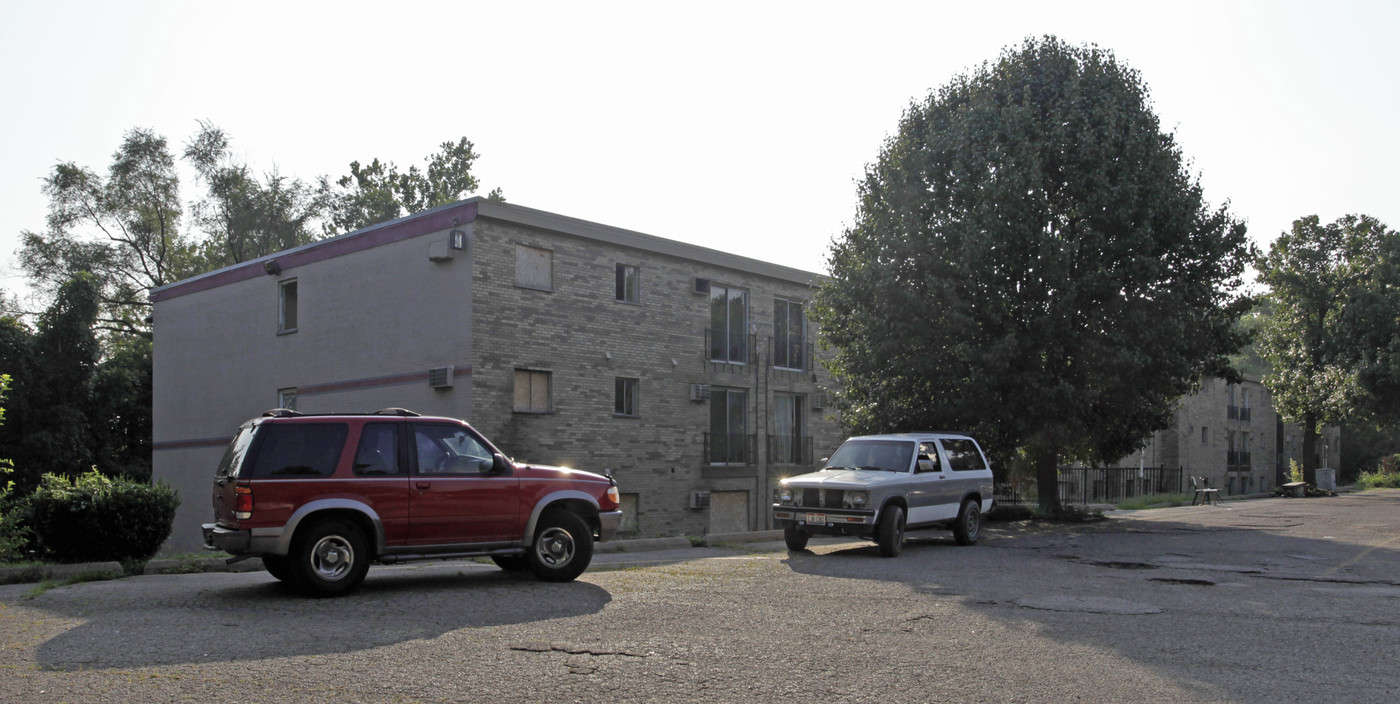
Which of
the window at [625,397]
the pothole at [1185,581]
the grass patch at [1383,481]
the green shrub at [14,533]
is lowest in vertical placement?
the grass patch at [1383,481]

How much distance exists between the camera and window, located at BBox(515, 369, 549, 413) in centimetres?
2292

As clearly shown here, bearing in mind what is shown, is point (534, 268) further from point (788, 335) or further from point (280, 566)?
point (280, 566)

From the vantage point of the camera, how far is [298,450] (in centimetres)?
1023

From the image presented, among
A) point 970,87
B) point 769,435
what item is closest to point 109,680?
point 970,87

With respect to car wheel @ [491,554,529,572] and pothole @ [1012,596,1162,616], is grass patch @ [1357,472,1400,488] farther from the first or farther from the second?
car wheel @ [491,554,529,572]

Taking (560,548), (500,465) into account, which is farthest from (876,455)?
(500,465)

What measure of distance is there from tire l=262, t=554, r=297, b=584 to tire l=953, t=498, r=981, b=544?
9974 mm

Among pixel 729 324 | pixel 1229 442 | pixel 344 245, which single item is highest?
pixel 344 245

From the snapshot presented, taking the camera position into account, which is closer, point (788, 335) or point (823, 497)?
point (823, 497)

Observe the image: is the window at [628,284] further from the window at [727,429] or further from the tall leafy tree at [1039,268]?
the tall leafy tree at [1039,268]

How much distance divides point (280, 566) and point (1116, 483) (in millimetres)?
40033

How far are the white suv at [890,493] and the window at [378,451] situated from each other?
6290 mm

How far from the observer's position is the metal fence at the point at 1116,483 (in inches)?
1586

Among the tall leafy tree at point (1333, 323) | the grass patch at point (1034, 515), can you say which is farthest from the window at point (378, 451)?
the tall leafy tree at point (1333, 323)
